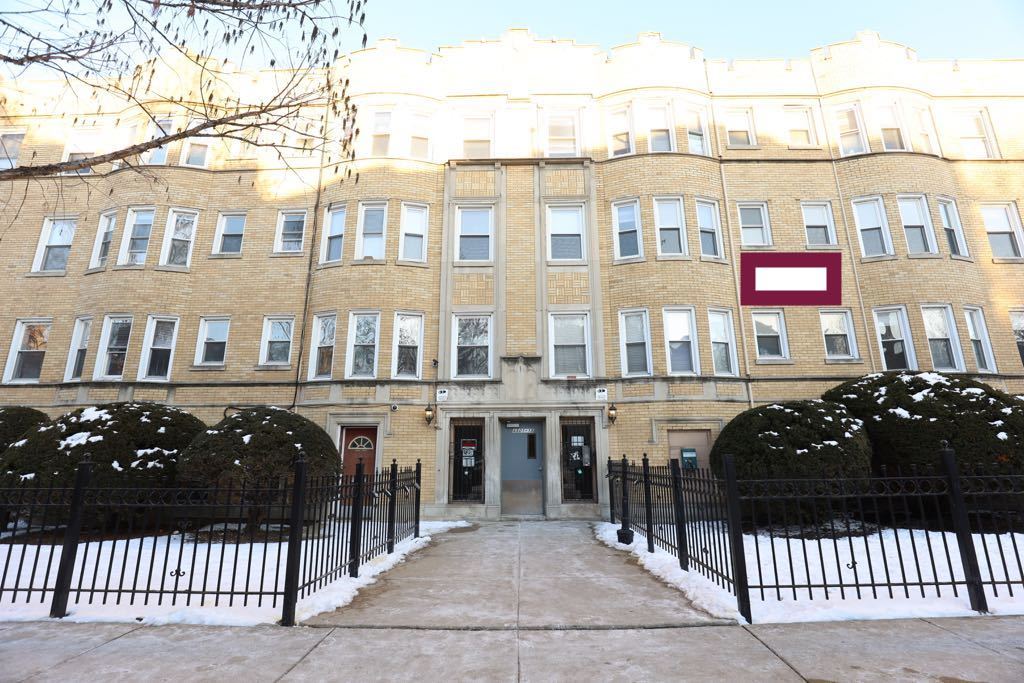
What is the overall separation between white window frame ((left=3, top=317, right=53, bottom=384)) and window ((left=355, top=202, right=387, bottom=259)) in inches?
382

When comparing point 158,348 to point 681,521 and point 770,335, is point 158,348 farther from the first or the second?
point 770,335

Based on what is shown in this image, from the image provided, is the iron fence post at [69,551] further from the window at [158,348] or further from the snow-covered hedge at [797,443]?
the window at [158,348]

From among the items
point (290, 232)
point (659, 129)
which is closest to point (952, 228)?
point (659, 129)

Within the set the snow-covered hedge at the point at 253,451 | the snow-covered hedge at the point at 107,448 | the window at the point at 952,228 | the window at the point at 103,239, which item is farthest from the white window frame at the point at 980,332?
the window at the point at 103,239

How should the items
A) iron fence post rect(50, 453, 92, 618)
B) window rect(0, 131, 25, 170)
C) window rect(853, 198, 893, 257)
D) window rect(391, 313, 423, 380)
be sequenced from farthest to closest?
window rect(0, 131, 25, 170), window rect(853, 198, 893, 257), window rect(391, 313, 423, 380), iron fence post rect(50, 453, 92, 618)

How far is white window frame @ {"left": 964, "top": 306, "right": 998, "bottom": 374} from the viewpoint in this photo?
14.1m

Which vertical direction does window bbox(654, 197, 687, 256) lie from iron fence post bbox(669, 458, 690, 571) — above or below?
above

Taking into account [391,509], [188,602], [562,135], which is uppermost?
[562,135]

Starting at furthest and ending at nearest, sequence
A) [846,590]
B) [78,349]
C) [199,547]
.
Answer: [78,349]
[199,547]
[846,590]

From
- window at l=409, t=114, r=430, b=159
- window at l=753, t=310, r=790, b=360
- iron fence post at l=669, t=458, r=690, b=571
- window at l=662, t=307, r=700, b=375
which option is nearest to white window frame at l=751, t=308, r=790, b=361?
window at l=753, t=310, r=790, b=360

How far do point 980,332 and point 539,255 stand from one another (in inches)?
505

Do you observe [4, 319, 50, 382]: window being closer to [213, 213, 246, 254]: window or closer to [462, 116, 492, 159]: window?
[213, 213, 246, 254]: window

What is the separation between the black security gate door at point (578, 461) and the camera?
13469 mm

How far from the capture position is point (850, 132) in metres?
16.3
